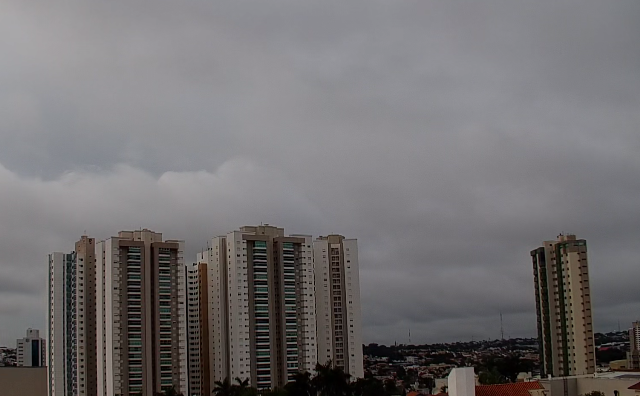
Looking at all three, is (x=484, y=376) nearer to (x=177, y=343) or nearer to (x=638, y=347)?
(x=177, y=343)

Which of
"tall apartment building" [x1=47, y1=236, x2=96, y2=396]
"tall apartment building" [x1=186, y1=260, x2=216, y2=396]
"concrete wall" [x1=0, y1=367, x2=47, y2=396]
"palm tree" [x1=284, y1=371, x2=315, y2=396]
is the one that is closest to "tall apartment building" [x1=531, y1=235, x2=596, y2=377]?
"palm tree" [x1=284, y1=371, x2=315, y2=396]

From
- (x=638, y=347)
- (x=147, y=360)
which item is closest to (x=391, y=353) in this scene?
(x=638, y=347)

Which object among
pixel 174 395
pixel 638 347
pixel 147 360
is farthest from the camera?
pixel 638 347

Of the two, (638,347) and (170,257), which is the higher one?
(170,257)

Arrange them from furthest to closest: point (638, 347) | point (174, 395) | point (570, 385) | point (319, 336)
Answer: point (638, 347)
point (319, 336)
point (174, 395)
point (570, 385)

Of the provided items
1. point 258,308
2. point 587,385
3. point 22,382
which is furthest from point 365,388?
point 22,382

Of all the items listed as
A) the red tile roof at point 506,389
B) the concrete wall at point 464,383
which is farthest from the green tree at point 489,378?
the concrete wall at point 464,383
